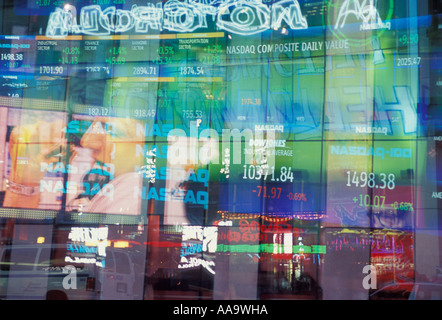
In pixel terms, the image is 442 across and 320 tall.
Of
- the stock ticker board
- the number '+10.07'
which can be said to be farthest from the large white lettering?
the number '+10.07'

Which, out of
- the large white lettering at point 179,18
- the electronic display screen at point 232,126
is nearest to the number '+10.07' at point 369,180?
the electronic display screen at point 232,126

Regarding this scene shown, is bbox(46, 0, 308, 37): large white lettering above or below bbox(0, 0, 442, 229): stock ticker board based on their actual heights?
above

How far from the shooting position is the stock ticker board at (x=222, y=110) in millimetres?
7551

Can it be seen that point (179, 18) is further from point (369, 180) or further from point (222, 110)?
point (369, 180)

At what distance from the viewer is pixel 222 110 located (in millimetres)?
8016

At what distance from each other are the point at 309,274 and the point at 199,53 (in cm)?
372

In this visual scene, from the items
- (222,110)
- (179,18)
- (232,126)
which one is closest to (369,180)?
(232,126)

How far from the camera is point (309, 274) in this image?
765cm

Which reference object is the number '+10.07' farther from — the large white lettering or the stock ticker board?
the large white lettering

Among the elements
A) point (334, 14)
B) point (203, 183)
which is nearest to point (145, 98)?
point (203, 183)

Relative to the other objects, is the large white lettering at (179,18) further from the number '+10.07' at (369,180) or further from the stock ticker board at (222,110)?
the number '+10.07' at (369,180)

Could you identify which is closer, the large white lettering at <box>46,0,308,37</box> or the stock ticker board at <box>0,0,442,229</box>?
the stock ticker board at <box>0,0,442,229</box>

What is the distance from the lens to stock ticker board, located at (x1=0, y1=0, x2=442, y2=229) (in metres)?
7.55
